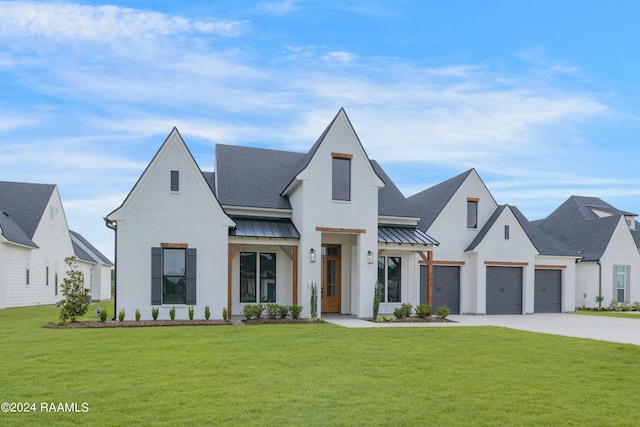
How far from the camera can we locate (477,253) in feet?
78.1

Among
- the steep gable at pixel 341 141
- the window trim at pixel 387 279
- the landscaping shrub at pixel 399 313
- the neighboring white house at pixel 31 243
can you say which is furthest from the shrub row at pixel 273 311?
the neighboring white house at pixel 31 243

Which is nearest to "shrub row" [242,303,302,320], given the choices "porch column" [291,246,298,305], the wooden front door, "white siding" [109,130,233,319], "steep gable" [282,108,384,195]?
"porch column" [291,246,298,305]

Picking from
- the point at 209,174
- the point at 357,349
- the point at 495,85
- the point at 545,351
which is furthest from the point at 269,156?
the point at 545,351

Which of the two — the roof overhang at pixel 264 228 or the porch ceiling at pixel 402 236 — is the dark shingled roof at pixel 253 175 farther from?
the porch ceiling at pixel 402 236

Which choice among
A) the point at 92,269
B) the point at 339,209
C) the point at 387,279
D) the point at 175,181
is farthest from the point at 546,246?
the point at 92,269

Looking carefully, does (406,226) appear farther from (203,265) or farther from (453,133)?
(203,265)

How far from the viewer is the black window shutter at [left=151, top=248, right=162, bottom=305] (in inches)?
Result: 674

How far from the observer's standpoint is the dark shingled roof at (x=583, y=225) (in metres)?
30.2

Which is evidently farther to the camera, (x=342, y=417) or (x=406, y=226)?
(x=406, y=226)

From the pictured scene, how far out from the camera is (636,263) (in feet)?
101

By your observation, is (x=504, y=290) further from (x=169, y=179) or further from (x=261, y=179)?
(x=169, y=179)

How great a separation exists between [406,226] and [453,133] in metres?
5.20

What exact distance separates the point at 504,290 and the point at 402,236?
7.74 metres

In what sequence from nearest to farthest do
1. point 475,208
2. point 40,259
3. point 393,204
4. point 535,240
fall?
point 393,204 → point 475,208 → point 535,240 → point 40,259
